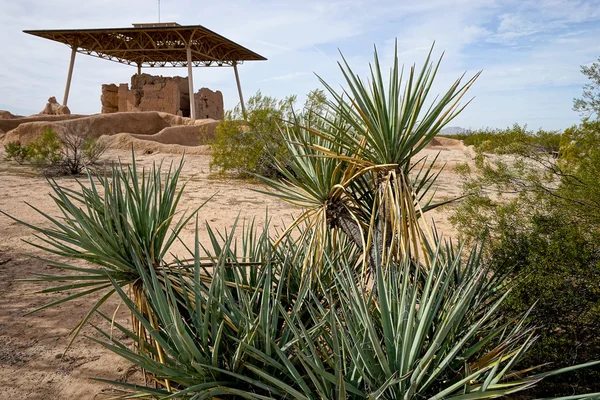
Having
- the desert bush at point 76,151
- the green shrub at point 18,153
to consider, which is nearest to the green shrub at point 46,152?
the desert bush at point 76,151

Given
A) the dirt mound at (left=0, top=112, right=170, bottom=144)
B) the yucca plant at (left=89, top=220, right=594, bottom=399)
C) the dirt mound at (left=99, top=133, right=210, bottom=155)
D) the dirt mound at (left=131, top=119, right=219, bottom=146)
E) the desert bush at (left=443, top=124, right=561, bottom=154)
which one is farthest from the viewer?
the dirt mound at (left=131, top=119, right=219, bottom=146)

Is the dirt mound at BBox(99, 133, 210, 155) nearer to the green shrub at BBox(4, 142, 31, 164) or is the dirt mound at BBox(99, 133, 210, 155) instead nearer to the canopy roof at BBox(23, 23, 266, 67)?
the green shrub at BBox(4, 142, 31, 164)

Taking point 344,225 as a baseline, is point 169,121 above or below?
above

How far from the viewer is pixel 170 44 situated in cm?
2178

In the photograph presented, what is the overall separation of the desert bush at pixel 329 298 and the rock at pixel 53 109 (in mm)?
20903

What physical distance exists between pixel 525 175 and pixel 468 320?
2276 mm

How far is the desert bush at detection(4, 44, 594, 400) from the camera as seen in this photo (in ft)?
4.69

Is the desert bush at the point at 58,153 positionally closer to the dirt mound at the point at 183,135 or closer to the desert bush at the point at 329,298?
the dirt mound at the point at 183,135

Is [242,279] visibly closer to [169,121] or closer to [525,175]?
[525,175]

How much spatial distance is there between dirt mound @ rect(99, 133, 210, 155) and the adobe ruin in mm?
7296

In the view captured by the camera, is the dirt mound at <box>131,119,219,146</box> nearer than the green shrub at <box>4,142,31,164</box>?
No

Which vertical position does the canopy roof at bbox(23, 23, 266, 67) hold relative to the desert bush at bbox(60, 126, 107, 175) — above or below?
above

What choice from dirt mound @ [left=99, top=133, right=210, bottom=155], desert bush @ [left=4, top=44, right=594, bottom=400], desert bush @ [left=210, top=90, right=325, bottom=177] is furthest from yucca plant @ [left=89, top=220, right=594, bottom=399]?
dirt mound @ [left=99, top=133, right=210, bottom=155]

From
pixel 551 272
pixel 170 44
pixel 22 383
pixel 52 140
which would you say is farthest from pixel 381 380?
pixel 170 44
